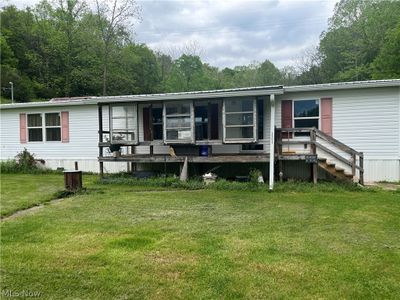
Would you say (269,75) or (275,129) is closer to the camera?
(275,129)

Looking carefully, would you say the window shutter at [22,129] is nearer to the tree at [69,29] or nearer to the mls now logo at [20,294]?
the mls now logo at [20,294]

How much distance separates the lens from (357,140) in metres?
11.1

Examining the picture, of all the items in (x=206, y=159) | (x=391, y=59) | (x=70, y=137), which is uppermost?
(x=391, y=59)

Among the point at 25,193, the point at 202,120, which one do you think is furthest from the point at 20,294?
the point at 202,120

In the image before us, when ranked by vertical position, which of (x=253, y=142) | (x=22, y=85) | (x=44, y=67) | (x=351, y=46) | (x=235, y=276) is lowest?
(x=235, y=276)

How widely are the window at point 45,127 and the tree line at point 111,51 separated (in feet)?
47.7

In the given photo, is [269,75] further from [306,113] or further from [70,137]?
[70,137]

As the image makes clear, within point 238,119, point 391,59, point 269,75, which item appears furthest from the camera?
point 269,75

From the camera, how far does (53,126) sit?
1462 centimetres

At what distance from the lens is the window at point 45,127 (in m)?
14.6

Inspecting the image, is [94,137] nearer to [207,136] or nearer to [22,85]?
[207,136]

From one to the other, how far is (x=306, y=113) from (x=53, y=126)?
10.2 metres

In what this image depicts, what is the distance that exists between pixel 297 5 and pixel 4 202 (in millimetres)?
16615

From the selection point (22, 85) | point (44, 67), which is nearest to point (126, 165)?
point (22, 85)
